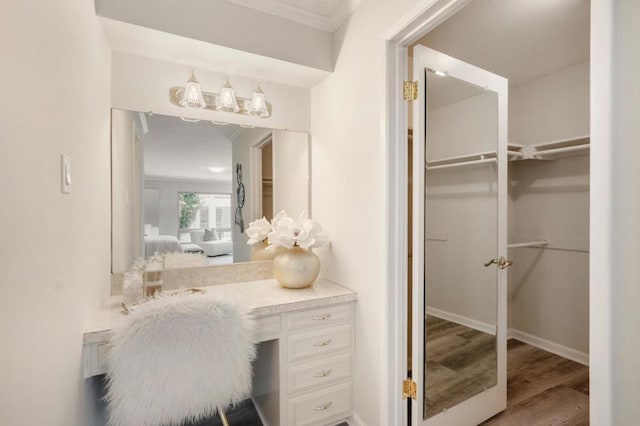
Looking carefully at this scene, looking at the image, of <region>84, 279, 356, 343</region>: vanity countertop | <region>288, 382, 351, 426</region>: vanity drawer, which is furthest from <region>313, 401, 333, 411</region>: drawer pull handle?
<region>84, 279, 356, 343</region>: vanity countertop

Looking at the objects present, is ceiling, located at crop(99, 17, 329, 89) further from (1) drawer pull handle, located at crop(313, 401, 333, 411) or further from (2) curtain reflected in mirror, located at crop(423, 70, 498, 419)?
(1) drawer pull handle, located at crop(313, 401, 333, 411)

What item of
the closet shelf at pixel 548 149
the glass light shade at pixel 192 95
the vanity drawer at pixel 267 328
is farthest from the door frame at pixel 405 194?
the closet shelf at pixel 548 149

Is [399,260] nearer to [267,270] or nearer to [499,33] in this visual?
[267,270]

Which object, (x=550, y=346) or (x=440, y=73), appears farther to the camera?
(x=550, y=346)

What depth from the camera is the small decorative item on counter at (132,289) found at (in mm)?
1577

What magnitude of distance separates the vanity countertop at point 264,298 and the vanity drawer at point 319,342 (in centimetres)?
16

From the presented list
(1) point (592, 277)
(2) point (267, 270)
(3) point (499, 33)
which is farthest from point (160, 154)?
(3) point (499, 33)

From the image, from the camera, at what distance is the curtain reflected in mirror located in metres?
1.67

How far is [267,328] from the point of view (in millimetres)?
1585

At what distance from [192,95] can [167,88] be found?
0.18 m

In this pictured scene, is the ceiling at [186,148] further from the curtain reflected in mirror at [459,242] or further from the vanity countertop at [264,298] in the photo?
the curtain reflected in mirror at [459,242]

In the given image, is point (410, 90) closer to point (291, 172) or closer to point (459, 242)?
point (459, 242)

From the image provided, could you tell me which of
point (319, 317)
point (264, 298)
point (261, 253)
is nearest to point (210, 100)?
point (261, 253)

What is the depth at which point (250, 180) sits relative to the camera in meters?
2.19
